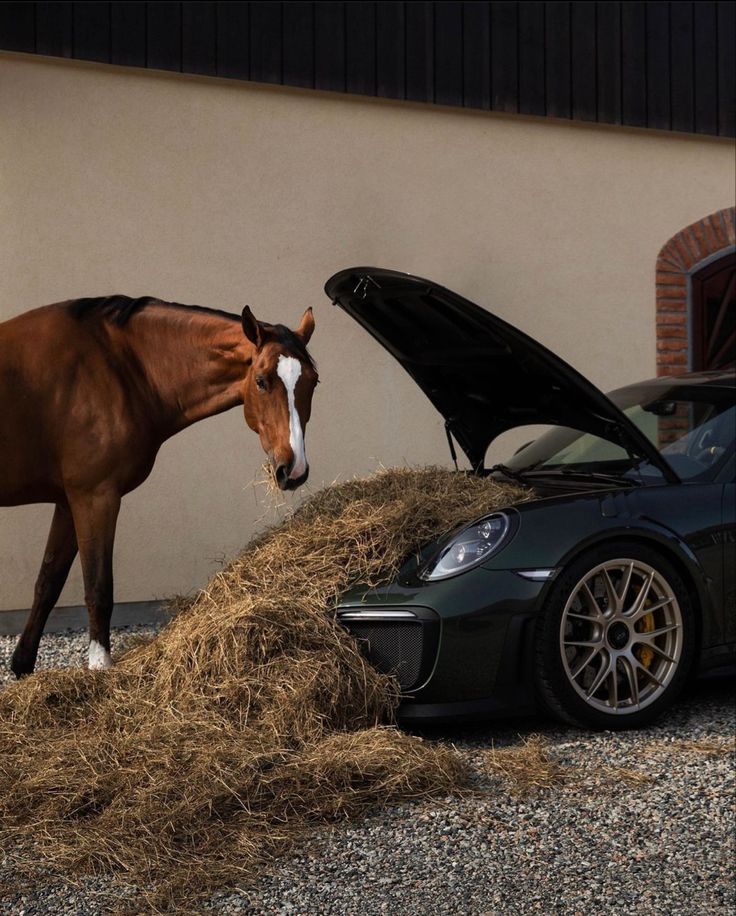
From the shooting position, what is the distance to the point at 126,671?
5043 millimetres

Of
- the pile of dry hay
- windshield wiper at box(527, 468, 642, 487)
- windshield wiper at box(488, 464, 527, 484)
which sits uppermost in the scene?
windshield wiper at box(527, 468, 642, 487)

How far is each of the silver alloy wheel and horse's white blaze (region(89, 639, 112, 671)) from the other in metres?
2.18

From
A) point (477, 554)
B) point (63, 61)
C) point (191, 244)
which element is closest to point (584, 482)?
point (477, 554)

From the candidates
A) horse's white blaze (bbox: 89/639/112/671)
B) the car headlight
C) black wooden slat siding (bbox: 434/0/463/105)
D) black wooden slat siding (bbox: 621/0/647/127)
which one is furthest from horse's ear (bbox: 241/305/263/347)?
black wooden slat siding (bbox: 621/0/647/127)

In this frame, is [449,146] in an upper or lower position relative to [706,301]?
upper

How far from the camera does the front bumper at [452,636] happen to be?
4.68m

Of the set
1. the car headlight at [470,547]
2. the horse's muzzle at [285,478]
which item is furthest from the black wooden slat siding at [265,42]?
the car headlight at [470,547]

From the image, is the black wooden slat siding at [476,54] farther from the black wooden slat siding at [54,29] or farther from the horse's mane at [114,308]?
the horse's mane at [114,308]

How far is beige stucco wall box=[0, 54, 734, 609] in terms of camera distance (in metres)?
7.95

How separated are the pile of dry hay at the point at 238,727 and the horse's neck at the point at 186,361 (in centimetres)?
76

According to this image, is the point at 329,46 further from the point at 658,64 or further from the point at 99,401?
the point at 99,401

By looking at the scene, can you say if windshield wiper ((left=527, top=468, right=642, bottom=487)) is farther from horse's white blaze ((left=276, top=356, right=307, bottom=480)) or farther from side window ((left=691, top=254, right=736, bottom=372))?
side window ((left=691, top=254, right=736, bottom=372))

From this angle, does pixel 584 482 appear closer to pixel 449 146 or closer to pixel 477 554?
pixel 477 554

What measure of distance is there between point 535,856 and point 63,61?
633 cm
